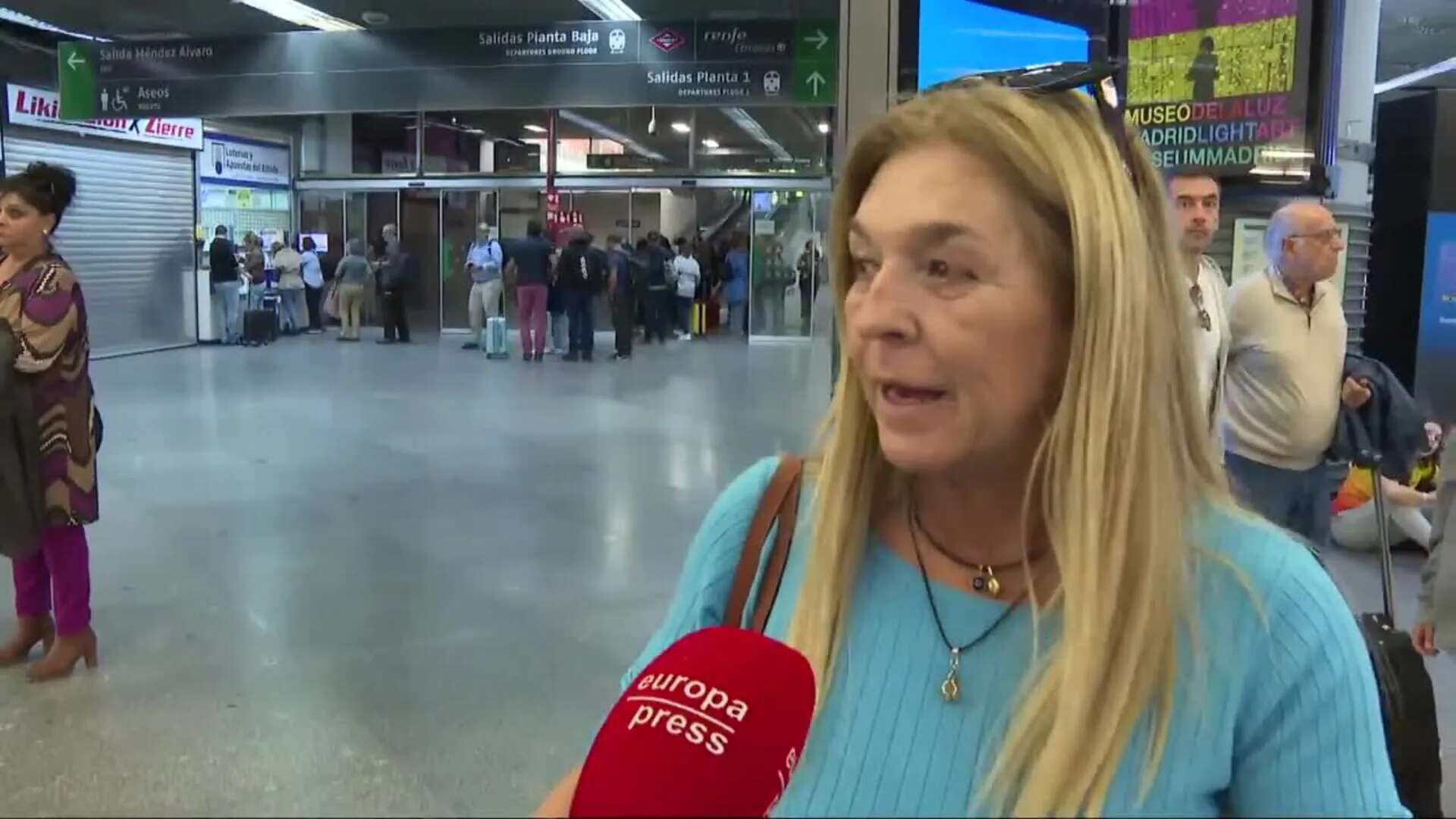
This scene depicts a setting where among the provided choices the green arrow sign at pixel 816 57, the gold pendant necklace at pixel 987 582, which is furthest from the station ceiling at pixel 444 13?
the gold pendant necklace at pixel 987 582

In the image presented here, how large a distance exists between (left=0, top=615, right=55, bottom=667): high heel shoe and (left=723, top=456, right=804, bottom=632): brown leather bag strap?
3697mm

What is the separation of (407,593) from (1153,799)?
4247 millimetres

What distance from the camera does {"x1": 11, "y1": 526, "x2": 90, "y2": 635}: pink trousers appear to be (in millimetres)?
3982

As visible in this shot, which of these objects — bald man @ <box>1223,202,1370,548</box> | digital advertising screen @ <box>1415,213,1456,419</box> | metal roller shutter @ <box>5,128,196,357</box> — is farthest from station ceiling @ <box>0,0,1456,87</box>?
bald man @ <box>1223,202,1370,548</box>

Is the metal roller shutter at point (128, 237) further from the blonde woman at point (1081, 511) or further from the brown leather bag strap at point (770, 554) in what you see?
the blonde woman at point (1081, 511)

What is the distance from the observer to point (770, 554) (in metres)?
1.12

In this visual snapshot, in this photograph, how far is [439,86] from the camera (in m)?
11.3

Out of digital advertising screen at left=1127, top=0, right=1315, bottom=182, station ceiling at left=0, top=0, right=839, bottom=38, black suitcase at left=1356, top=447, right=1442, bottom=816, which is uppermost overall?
station ceiling at left=0, top=0, right=839, bottom=38

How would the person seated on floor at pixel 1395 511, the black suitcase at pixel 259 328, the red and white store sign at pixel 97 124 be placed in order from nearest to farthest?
the person seated on floor at pixel 1395 511, the red and white store sign at pixel 97 124, the black suitcase at pixel 259 328

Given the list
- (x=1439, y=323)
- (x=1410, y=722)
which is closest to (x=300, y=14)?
(x=1439, y=323)

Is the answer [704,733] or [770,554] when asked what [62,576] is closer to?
[770,554]

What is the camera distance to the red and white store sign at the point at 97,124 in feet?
43.1

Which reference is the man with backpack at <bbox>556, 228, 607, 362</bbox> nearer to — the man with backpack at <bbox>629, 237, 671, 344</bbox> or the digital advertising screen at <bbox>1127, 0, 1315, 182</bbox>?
the man with backpack at <bbox>629, 237, 671, 344</bbox>

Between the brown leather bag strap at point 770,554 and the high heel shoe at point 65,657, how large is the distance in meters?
3.57
